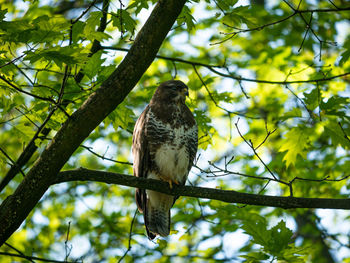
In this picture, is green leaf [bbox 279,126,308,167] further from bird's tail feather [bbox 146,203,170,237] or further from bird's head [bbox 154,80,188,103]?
bird's tail feather [bbox 146,203,170,237]

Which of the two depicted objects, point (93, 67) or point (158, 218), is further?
point (158, 218)

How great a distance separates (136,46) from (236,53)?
21.5 feet

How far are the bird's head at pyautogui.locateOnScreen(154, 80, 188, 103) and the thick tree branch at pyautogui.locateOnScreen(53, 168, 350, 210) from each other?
1500 millimetres

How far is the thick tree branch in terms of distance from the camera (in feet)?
10.5

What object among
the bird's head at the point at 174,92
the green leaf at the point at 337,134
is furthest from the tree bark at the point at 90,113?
the green leaf at the point at 337,134

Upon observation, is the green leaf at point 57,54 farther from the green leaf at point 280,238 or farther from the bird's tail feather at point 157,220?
the bird's tail feather at point 157,220

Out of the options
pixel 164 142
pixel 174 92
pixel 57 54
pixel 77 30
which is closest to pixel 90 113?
pixel 57 54

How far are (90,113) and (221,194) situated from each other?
49.2 inches

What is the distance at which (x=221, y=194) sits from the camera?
11.1 feet

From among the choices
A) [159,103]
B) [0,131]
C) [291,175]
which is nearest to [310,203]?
[159,103]

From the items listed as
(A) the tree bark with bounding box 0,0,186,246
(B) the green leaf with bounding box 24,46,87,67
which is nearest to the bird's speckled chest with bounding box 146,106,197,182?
(A) the tree bark with bounding box 0,0,186,246

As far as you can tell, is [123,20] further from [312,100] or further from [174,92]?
[312,100]

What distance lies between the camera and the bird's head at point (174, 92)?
4875mm

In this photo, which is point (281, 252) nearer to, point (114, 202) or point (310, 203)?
point (310, 203)
